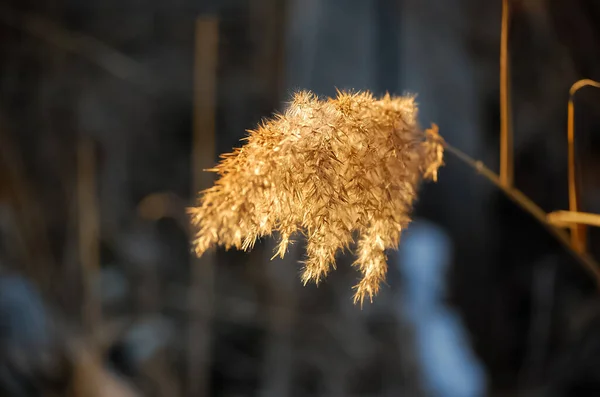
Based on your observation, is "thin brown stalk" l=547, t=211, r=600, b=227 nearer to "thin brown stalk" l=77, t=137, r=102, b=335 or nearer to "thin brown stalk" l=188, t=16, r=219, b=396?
"thin brown stalk" l=188, t=16, r=219, b=396

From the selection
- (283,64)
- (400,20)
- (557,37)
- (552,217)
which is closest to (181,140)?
(283,64)

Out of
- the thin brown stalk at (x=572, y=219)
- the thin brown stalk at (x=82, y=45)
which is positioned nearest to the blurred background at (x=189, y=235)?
the thin brown stalk at (x=82, y=45)

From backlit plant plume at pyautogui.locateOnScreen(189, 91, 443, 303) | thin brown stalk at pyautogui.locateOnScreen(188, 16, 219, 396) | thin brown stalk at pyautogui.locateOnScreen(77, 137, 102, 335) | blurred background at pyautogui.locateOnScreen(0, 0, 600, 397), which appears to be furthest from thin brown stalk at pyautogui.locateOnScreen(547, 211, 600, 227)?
thin brown stalk at pyautogui.locateOnScreen(77, 137, 102, 335)

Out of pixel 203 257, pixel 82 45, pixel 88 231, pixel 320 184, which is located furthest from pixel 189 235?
pixel 320 184

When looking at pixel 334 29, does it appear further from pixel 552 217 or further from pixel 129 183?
pixel 552 217

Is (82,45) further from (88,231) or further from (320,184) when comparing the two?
(320,184)

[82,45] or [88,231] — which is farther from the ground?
[82,45]
